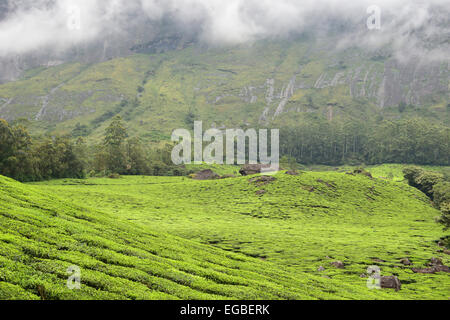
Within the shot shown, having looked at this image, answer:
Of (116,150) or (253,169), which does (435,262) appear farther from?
(116,150)

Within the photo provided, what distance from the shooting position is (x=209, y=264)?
27.8 m

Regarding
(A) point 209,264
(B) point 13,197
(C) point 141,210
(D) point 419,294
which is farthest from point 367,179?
(B) point 13,197

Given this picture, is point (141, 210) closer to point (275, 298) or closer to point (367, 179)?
point (275, 298)

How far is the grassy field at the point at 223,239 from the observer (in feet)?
62.0

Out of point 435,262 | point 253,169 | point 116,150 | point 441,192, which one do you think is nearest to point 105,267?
point 435,262

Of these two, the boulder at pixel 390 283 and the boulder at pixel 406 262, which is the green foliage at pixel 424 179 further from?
the boulder at pixel 390 283

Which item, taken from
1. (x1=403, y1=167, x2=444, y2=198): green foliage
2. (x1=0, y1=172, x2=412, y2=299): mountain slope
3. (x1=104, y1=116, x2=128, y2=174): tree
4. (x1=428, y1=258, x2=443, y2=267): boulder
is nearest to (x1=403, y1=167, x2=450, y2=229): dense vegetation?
(x1=403, y1=167, x2=444, y2=198): green foliage

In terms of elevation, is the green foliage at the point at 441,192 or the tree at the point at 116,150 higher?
the tree at the point at 116,150

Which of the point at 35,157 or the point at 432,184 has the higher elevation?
the point at 35,157

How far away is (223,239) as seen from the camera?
50781 millimetres

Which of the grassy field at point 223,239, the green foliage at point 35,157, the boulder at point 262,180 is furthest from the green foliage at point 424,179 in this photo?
the green foliage at point 35,157

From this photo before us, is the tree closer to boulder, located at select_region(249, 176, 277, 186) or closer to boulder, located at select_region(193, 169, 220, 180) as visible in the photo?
boulder, located at select_region(193, 169, 220, 180)
